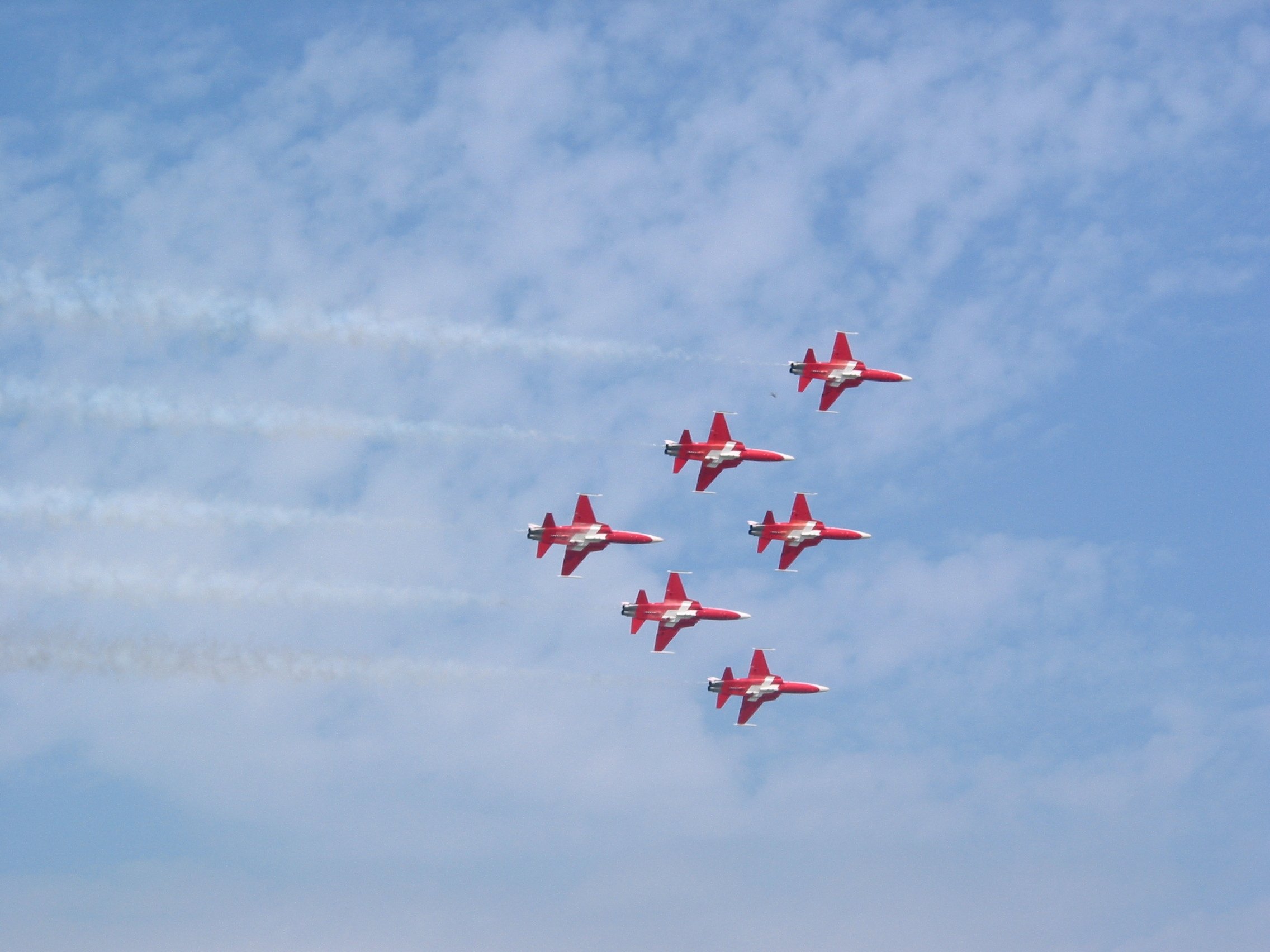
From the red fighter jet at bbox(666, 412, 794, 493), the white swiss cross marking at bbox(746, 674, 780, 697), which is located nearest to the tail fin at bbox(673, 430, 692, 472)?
the red fighter jet at bbox(666, 412, 794, 493)

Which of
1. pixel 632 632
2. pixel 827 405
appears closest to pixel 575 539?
pixel 632 632

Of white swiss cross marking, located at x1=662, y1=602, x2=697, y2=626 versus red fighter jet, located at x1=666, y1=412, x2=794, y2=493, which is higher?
red fighter jet, located at x1=666, y1=412, x2=794, y2=493

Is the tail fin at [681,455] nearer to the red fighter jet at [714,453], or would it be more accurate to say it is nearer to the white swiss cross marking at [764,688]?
the red fighter jet at [714,453]

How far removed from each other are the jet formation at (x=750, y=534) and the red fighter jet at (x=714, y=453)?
0.12 feet

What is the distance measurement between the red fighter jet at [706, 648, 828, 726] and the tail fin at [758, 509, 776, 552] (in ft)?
30.9

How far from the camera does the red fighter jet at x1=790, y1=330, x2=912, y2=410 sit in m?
111

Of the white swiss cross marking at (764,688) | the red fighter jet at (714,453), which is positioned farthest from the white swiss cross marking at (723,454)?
the white swiss cross marking at (764,688)

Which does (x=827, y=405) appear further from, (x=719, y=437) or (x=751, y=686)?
(x=751, y=686)

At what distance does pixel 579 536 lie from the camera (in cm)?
10719

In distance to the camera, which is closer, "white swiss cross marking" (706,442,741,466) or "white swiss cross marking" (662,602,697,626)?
"white swiss cross marking" (706,442,741,466)

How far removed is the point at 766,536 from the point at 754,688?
11824mm

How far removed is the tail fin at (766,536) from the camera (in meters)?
113

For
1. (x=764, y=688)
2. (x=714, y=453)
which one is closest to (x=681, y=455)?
(x=714, y=453)

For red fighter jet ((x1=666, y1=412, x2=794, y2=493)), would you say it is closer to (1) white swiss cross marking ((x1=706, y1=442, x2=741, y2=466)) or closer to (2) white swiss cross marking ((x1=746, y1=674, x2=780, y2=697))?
(1) white swiss cross marking ((x1=706, y1=442, x2=741, y2=466))
